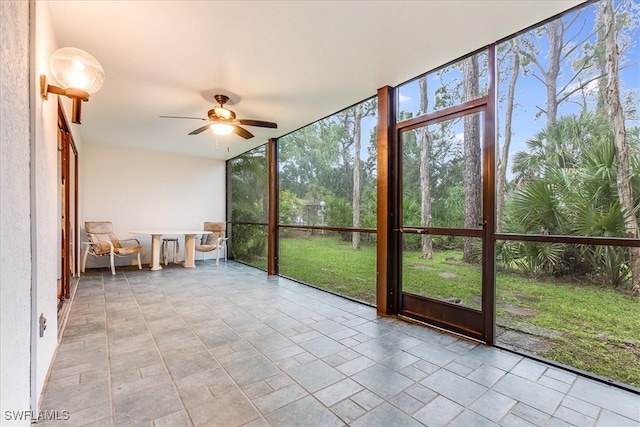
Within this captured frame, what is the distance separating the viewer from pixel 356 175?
13.3ft

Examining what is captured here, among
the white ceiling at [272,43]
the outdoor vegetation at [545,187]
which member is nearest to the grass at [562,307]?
the outdoor vegetation at [545,187]

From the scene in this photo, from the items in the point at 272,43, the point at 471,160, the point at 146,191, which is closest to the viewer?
the point at 272,43

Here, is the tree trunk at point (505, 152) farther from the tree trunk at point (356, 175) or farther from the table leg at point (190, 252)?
the table leg at point (190, 252)

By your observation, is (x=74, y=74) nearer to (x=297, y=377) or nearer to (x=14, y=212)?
(x=14, y=212)

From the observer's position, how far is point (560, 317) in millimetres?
2223

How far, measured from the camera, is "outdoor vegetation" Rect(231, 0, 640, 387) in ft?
6.38

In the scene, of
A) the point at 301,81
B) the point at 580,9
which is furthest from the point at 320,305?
the point at 580,9

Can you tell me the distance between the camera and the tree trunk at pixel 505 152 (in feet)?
8.04

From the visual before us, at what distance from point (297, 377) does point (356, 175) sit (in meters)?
2.68

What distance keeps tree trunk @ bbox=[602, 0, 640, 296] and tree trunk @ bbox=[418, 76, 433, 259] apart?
4.37ft

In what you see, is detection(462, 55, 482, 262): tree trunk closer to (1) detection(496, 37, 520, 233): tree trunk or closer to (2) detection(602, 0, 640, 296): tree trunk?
(1) detection(496, 37, 520, 233): tree trunk

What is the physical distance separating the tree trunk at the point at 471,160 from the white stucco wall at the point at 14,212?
9.70ft

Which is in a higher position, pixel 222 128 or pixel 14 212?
pixel 222 128

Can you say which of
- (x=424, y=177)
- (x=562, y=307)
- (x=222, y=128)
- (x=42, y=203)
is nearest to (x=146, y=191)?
(x=222, y=128)
